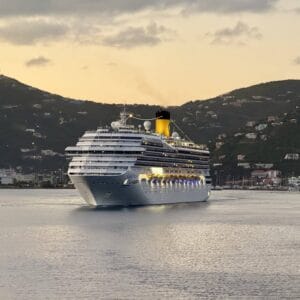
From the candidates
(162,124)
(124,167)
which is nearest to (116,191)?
(124,167)

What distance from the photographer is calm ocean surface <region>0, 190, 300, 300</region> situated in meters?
54.6

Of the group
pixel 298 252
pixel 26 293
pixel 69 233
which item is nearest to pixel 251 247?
pixel 298 252

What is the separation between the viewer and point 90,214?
386 ft

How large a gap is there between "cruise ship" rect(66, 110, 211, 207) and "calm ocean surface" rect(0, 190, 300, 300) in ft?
27.7

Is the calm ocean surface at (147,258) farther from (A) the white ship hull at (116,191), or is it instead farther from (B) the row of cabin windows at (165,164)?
(B) the row of cabin windows at (165,164)

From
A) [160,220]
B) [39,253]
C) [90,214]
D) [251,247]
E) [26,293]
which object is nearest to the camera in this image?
[26,293]

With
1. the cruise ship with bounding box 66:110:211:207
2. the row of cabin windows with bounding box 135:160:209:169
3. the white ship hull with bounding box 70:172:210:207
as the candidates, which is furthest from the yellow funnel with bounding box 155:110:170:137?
the white ship hull with bounding box 70:172:210:207

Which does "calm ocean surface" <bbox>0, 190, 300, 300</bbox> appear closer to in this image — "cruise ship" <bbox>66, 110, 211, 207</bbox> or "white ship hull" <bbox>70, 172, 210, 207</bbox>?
"white ship hull" <bbox>70, 172, 210, 207</bbox>

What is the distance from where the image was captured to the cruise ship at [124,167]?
122062 millimetres

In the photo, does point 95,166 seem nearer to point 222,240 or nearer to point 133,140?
point 133,140

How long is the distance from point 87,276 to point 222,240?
2790cm

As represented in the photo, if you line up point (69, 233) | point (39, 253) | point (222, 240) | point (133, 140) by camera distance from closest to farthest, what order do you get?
point (39, 253), point (222, 240), point (69, 233), point (133, 140)

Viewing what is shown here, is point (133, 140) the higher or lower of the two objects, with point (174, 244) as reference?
higher

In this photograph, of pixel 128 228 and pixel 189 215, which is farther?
pixel 189 215
